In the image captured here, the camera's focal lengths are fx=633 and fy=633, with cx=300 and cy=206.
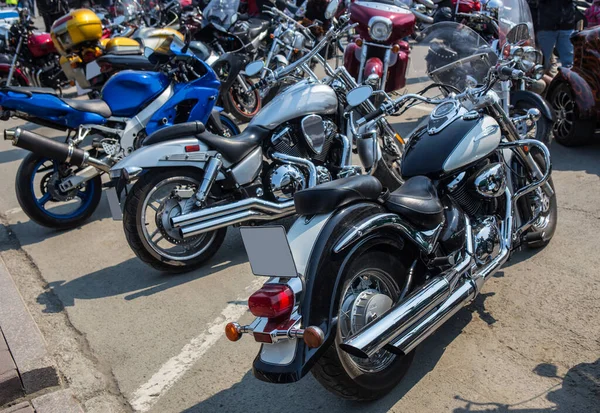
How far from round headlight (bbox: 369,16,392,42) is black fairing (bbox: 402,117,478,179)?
11.8ft

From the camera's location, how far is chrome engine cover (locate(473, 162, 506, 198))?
11.8 ft

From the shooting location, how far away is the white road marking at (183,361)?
11.0 ft

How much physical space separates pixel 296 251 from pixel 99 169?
336 centimetres

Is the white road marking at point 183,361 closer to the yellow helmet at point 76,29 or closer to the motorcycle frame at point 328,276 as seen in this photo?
the motorcycle frame at point 328,276

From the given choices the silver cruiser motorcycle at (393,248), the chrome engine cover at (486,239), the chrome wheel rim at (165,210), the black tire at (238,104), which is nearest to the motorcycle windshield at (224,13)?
the black tire at (238,104)

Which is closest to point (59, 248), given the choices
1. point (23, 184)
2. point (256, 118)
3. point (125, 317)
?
point (23, 184)

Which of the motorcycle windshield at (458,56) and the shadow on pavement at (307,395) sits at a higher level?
the motorcycle windshield at (458,56)

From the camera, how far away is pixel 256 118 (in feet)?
15.8

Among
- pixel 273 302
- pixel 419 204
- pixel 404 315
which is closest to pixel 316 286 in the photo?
pixel 273 302

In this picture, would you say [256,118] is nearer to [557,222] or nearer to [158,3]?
[557,222]

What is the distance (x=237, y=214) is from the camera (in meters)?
4.49

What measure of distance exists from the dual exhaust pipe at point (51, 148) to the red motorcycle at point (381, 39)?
3.04m

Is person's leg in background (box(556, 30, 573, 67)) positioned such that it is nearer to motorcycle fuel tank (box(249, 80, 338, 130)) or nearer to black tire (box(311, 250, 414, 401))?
motorcycle fuel tank (box(249, 80, 338, 130))

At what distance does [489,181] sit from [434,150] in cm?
39
